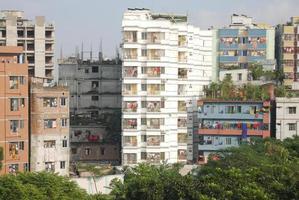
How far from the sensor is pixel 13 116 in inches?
2021

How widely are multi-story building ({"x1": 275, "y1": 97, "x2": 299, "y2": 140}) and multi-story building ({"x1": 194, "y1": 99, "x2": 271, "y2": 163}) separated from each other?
0.82 m

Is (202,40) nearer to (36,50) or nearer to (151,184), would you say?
(36,50)

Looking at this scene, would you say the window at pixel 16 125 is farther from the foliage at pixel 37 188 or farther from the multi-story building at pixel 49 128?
the foliage at pixel 37 188

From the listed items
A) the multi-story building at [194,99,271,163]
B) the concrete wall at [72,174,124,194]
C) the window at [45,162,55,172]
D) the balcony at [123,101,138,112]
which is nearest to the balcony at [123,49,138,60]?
the balcony at [123,101,138,112]

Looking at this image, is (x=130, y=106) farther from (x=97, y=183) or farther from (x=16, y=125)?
(x=16, y=125)

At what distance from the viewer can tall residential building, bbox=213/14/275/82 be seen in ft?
231

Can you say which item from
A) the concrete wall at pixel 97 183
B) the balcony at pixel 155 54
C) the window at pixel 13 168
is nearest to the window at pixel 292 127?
the balcony at pixel 155 54

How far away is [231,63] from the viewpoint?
2808 inches

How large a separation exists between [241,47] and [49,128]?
24573mm

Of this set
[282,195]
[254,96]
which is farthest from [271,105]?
[282,195]

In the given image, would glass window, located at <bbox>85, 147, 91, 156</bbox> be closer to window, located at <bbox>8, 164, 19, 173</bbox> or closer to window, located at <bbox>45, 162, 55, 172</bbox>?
window, located at <bbox>45, 162, 55, 172</bbox>

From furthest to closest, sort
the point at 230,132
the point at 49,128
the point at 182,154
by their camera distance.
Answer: the point at 182,154 → the point at 230,132 → the point at 49,128

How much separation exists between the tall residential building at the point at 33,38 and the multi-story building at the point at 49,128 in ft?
41.1

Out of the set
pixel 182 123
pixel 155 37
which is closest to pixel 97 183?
pixel 182 123
